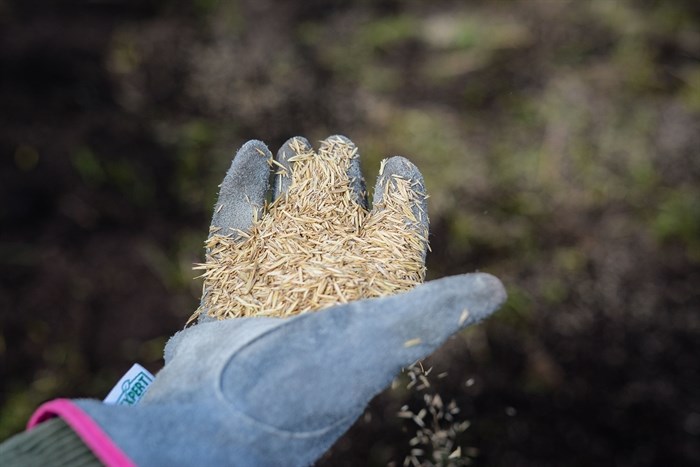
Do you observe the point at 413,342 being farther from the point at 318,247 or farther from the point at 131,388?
the point at 131,388

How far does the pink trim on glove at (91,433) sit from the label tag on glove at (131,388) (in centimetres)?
31

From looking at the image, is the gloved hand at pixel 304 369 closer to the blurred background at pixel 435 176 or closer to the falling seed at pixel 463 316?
the falling seed at pixel 463 316

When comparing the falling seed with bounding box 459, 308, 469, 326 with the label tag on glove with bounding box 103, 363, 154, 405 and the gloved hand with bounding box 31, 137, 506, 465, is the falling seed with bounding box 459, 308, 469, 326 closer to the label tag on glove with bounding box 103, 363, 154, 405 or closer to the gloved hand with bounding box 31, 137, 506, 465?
the gloved hand with bounding box 31, 137, 506, 465

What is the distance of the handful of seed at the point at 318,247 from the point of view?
1.69 meters

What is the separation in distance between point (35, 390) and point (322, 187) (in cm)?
176

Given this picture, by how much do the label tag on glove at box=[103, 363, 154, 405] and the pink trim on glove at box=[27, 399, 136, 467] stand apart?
12.3 inches

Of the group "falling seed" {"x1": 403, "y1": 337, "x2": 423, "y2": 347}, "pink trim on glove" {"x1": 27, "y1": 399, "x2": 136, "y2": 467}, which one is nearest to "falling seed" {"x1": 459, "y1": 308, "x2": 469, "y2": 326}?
"falling seed" {"x1": 403, "y1": 337, "x2": 423, "y2": 347}

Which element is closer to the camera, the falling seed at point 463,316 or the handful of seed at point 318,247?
the falling seed at point 463,316

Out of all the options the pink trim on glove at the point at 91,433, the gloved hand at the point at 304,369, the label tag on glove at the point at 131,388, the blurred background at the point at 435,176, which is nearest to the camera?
the pink trim on glove at the point at 91,433

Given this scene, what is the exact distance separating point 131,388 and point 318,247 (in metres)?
0.66

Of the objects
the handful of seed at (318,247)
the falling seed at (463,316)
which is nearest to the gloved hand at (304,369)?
the falling seed at (463,316)

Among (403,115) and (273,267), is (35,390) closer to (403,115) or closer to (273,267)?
(273,267)

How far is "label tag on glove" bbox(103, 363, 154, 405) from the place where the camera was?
1.59 metres

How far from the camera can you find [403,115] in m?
3.28
